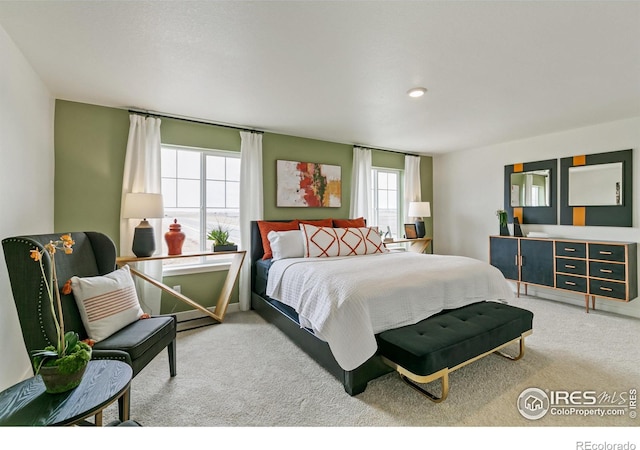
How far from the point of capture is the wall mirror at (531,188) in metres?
4.29

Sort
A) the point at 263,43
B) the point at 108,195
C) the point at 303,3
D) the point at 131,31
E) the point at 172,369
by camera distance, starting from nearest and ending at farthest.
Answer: the point at 303,3 < the point at 131,31 < the point at 263,43 < the point at 172,369 < the point at 108,195

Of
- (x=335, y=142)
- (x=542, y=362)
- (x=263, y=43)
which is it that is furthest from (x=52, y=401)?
(x=335, y=142)

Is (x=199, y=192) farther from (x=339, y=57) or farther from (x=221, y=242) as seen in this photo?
(x=339, y=57)

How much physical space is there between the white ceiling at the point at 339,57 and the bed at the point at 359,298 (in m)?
1.61

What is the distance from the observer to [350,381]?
199 centimetres

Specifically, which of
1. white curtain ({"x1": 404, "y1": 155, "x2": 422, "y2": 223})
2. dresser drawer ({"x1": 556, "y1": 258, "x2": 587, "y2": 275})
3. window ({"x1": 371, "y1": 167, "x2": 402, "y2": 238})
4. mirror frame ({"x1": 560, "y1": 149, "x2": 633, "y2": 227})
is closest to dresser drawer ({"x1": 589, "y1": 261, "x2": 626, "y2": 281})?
dresser drawer ({"x1": 556, "y1": 258, "x2": 587, "y2": 275})

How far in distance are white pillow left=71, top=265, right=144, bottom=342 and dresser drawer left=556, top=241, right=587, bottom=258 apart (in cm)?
471

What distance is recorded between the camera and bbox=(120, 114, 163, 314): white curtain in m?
3.15

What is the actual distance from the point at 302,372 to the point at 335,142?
3412 millimetres

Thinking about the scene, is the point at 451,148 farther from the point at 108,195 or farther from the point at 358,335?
the point at 108,195

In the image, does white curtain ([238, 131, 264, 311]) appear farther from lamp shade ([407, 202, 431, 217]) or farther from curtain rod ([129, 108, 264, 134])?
lamp shade ([407, 202, 431, 217])

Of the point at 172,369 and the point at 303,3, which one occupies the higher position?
the point at 303,3

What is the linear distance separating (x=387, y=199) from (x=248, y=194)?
2685mm

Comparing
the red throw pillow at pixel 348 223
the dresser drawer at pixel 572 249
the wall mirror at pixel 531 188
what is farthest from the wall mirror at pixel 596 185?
the red throw pillow at pixel 348 223
